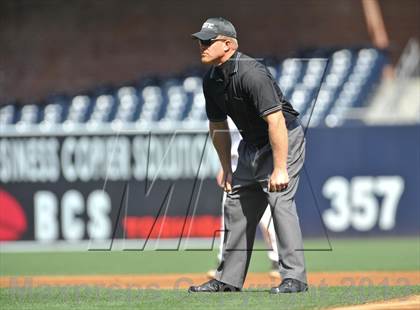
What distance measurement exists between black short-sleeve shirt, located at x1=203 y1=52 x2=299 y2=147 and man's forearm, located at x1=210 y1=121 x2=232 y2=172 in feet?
0.20

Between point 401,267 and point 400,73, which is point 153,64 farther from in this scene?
point 401,267

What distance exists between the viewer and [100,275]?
10672mm

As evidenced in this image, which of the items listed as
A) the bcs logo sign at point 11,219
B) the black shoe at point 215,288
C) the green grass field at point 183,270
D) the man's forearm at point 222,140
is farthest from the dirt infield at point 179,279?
the bcs logo sign at point 11,219

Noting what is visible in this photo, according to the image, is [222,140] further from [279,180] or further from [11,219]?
[11,219]

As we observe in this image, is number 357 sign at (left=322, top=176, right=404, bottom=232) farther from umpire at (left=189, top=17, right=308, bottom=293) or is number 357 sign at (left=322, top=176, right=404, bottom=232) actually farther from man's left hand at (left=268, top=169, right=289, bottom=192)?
man's left hand at (left=268, top=169, right=289, bottom=192)

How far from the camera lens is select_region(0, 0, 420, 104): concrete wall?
21.9 m

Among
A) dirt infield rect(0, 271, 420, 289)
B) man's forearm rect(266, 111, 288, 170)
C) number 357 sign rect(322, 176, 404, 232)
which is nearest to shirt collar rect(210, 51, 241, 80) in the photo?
man's forearm rect(266, 111, 288, 170)

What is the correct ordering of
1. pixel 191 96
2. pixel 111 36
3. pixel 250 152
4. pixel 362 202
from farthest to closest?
pixel 111 36
pixel 191 96
pixel 362 202
pixel 250 152

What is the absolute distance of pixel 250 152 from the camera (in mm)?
6941

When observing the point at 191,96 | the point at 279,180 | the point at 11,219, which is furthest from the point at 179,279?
the point at 191,96

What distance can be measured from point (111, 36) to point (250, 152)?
15.9m

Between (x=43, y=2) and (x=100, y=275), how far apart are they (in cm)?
1277

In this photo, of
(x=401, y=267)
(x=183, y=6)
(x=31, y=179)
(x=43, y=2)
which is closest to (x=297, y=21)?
(x=183, y=6)

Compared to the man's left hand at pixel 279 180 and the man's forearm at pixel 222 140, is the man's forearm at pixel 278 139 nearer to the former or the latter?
the man's left hand at pixel 279 180
